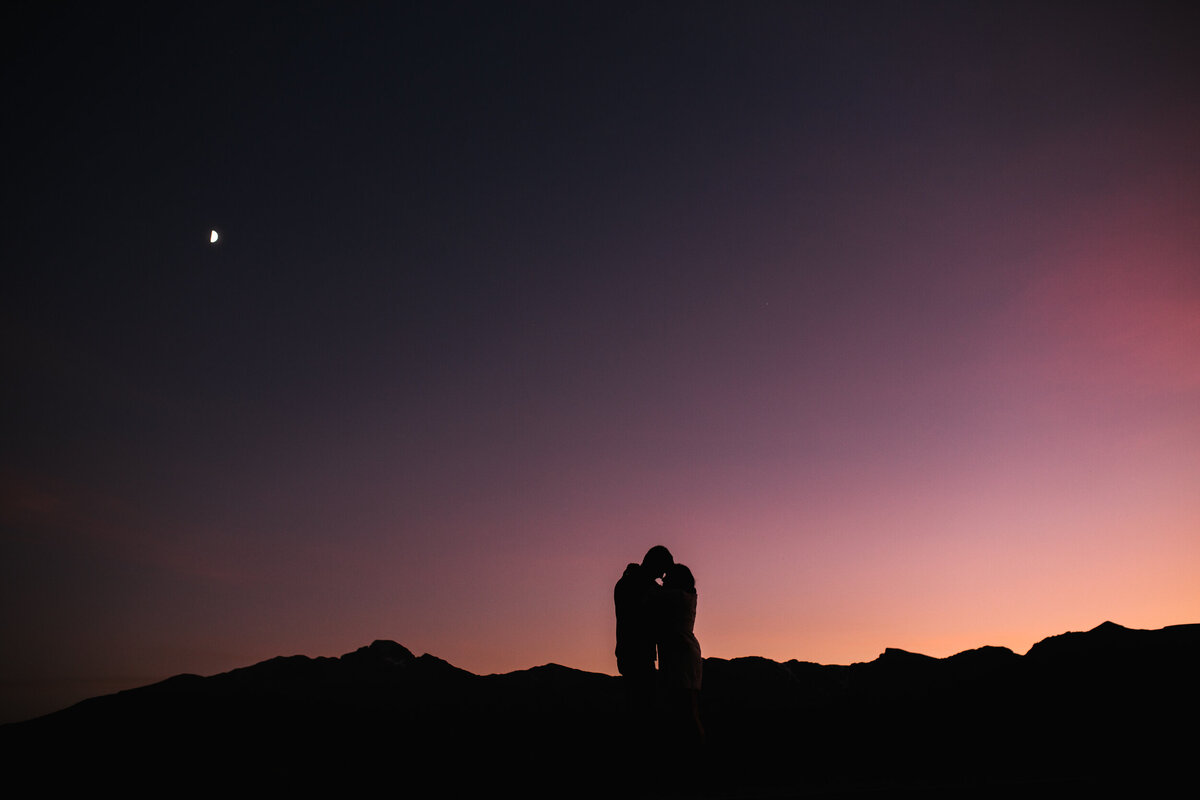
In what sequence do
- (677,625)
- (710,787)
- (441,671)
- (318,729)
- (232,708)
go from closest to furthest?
(710,787)
(677,625)
(318,729)
(232,708)
(441,671)

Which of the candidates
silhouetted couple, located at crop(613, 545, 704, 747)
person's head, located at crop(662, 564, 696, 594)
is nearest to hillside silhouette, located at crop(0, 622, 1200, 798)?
silhouetted couple, located at crop(613, 545, 704, 747)

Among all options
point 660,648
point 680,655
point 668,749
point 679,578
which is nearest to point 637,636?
point 660,648

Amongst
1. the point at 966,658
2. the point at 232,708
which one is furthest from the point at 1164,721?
the point at 966,658

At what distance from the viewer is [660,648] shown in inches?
242

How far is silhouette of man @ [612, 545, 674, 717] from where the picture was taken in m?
6.04

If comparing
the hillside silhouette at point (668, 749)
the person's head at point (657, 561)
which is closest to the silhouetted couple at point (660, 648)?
the person's head at point (657, 561)

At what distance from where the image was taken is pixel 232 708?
890cm

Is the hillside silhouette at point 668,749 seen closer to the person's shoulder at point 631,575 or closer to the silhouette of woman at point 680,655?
the silhouette of woman at point 680,655

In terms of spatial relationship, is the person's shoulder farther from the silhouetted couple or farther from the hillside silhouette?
the hillside silhouette

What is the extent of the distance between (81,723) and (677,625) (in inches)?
256

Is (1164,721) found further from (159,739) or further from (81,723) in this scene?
(81,723)

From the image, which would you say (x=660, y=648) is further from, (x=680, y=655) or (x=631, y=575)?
(x=631, y=575)

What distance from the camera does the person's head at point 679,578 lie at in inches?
251

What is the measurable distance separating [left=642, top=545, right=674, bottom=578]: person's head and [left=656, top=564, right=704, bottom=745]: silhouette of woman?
70 mm
